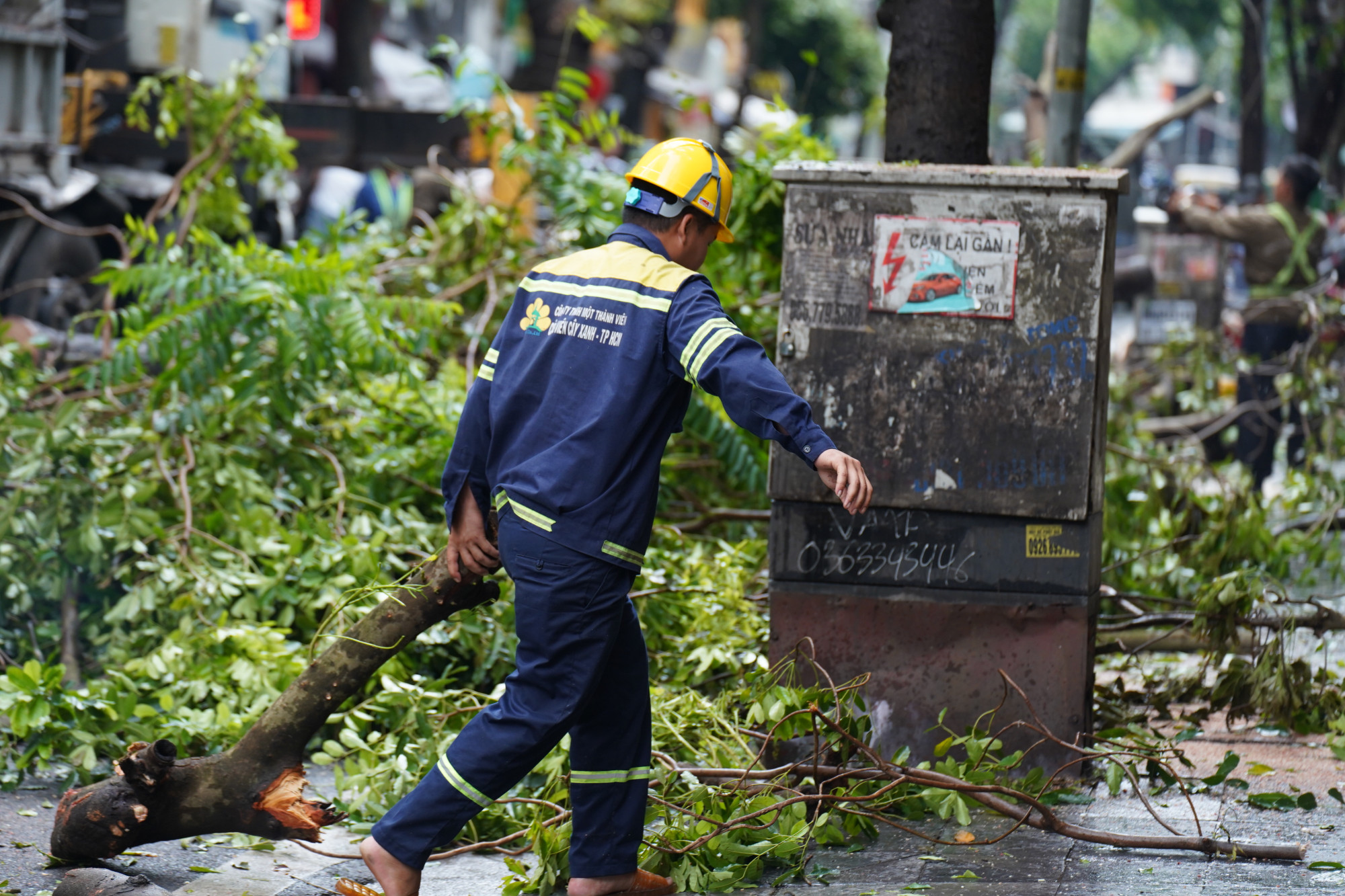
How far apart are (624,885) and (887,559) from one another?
45.6 inches

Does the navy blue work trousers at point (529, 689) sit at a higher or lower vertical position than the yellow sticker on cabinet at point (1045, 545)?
lower

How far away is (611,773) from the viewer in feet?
10.5

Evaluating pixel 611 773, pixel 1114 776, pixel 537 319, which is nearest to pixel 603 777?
pixel 611 773

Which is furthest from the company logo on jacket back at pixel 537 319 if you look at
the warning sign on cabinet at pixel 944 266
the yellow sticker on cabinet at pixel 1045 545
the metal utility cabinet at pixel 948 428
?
the yellow sticker on cabinet at pixel 1045 545

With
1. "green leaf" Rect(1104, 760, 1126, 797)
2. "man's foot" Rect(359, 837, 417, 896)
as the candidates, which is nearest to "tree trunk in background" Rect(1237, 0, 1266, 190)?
"green leaf" Rect(1104, 760, 1126, 797)

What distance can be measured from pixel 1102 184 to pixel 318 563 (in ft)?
9.36

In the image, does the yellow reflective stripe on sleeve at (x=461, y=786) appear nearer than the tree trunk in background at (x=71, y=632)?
Yes

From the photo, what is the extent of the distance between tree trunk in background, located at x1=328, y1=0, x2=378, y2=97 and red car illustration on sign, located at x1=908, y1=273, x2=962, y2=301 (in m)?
15.2

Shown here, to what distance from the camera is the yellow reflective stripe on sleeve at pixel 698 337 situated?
293 cm

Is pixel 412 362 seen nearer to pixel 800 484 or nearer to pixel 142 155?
pixel 800 484

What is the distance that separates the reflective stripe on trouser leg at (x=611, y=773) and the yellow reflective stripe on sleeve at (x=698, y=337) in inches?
23.4

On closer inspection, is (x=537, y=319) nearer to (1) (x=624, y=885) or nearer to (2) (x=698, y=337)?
(2) (x=698, y=337)

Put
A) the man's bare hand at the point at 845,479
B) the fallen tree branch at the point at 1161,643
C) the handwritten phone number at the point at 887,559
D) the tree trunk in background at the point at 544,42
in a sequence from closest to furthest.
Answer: the man's bare hand at the point at 845,479
the handwritten phone number at the point at 887,559
the fallen tree branch at the point at 1161,643
the tree trunk in background at the point at 544,42

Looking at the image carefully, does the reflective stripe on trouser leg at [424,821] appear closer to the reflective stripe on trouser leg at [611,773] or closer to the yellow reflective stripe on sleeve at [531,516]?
the reflective stripe on trouser leg at [611,773]
